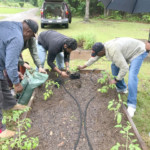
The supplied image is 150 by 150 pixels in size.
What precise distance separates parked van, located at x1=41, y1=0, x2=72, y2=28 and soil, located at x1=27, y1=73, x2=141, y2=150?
7.73 metres

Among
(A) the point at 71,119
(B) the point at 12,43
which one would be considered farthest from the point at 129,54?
(B) the point at 12,43

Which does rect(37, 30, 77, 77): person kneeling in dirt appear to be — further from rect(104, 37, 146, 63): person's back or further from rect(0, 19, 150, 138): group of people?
rect(104, 37, 146, 63): person's back

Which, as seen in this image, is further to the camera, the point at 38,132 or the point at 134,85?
the point at 134,85

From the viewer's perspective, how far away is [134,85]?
277 centimetres

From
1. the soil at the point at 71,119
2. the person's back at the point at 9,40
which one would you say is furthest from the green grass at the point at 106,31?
the person's back at the point at 9,40

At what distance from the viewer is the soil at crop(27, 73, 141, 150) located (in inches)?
77.0

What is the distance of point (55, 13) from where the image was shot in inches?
452

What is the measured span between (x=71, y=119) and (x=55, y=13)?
10.6 metres

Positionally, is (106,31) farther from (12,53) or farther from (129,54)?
(12,53)

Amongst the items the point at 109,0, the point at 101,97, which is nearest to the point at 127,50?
the point at 101,97

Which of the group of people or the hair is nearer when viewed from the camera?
the group of people

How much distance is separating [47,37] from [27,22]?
3.65 feet

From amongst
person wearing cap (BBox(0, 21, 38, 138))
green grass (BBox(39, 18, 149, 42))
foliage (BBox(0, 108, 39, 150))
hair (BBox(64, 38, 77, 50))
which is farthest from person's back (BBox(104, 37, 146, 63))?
green grass (BBox(39, 18, 149, 42))

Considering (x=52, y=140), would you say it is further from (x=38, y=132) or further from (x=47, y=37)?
(x=47, y=37)
